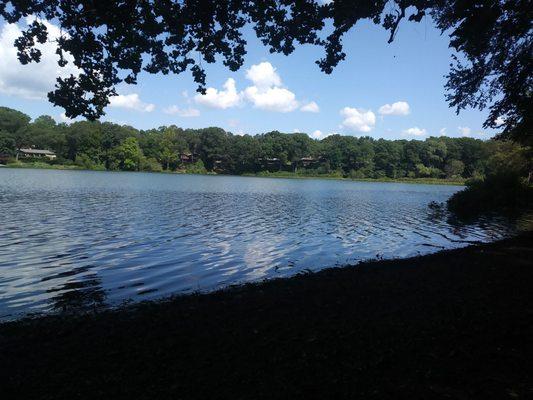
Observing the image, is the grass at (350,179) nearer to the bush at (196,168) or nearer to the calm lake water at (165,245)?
the bush at (196,168)

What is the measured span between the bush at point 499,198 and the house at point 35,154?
13069 cm

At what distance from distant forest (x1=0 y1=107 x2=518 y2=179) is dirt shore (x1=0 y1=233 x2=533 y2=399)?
13499 centimetres

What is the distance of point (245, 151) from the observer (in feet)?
515

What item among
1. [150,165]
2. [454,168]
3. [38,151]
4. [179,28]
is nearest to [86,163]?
[150,165]

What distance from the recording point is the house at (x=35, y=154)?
131875mm

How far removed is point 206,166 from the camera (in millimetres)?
163125

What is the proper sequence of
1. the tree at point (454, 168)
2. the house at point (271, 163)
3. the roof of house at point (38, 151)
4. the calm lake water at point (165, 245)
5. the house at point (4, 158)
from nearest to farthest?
the calm lake water at point (165, 245), the house at point (4, 158), the roof of house at point (38, 151), the tree at point (454, 168), the house at point (271, 163)

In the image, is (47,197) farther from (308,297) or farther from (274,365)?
(274,365)

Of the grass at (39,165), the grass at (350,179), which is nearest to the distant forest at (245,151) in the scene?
the grass at (350,179)

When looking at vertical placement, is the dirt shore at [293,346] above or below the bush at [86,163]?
above

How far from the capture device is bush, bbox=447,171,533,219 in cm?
3941

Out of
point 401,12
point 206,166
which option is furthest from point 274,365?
point 206,166

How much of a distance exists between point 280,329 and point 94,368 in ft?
10.3

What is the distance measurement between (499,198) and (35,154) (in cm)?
14418
